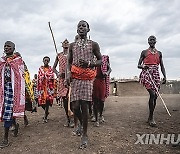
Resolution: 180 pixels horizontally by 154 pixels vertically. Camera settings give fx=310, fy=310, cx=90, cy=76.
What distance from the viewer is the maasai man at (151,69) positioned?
24.3 feet

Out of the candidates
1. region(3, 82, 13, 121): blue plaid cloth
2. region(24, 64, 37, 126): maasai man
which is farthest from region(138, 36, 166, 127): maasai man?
region(3, 82, 13, 121): blue plaid cloth

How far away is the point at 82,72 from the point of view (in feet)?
17.8

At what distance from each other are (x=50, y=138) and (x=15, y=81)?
1.35m

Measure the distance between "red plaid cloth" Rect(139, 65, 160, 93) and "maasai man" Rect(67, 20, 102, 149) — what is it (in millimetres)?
2269

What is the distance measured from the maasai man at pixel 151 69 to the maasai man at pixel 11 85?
9.74 ft

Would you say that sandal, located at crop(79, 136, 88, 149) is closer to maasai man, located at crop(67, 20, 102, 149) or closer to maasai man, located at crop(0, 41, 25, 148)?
maasai man, located at crop(67, 20, 102, 149)

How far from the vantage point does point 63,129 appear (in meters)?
6.71

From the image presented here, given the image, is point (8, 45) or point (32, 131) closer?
point (8, 45)

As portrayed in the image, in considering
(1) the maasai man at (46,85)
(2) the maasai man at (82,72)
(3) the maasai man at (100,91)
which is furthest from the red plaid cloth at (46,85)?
(2) the maasai man at (82,72)

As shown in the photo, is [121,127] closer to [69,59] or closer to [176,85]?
[69,59]

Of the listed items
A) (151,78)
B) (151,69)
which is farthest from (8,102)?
(151,69)

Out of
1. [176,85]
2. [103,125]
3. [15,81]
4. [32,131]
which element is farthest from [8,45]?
[176,85]

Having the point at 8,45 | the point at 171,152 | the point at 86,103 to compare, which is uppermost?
the point at 8,45

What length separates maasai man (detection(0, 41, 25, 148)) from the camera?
19.7ft
